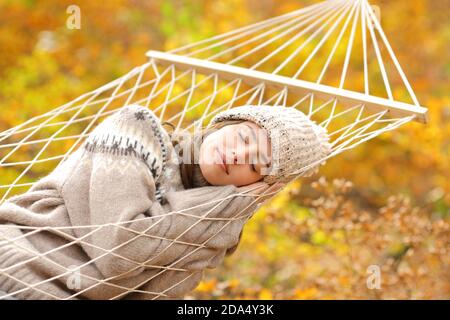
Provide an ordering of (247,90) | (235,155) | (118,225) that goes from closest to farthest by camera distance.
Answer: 1. (118,225)
2. (235,155)
3. (247,90)

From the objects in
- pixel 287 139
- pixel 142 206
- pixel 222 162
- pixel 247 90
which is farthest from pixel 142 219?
pixel 247 90

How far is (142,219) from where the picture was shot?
5.06ft

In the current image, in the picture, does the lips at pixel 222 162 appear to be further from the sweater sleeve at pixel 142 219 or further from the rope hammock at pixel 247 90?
the rope hammock at pixel 247 90

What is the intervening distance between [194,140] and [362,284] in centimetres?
99

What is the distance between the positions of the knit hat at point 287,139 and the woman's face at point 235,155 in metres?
0.02

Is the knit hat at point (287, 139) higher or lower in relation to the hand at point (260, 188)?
higher

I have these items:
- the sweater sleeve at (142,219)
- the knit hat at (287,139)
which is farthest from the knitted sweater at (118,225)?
the knit hat at (287,139)

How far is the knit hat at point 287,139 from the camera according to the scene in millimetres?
1750

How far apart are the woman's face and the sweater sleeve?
0.04m

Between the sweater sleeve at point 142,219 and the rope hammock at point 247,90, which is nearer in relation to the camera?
the sweater sleeve at point 142,219

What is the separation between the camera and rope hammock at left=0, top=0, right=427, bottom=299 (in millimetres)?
2064

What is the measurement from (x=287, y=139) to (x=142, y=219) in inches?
17.4

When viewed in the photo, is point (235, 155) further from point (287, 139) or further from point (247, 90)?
point (247, 90)

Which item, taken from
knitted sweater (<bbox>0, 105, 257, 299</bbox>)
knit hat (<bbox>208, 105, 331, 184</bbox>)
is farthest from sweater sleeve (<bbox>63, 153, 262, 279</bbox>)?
knit hat (<bbox>208, 105, 331, 184</bbox>)
